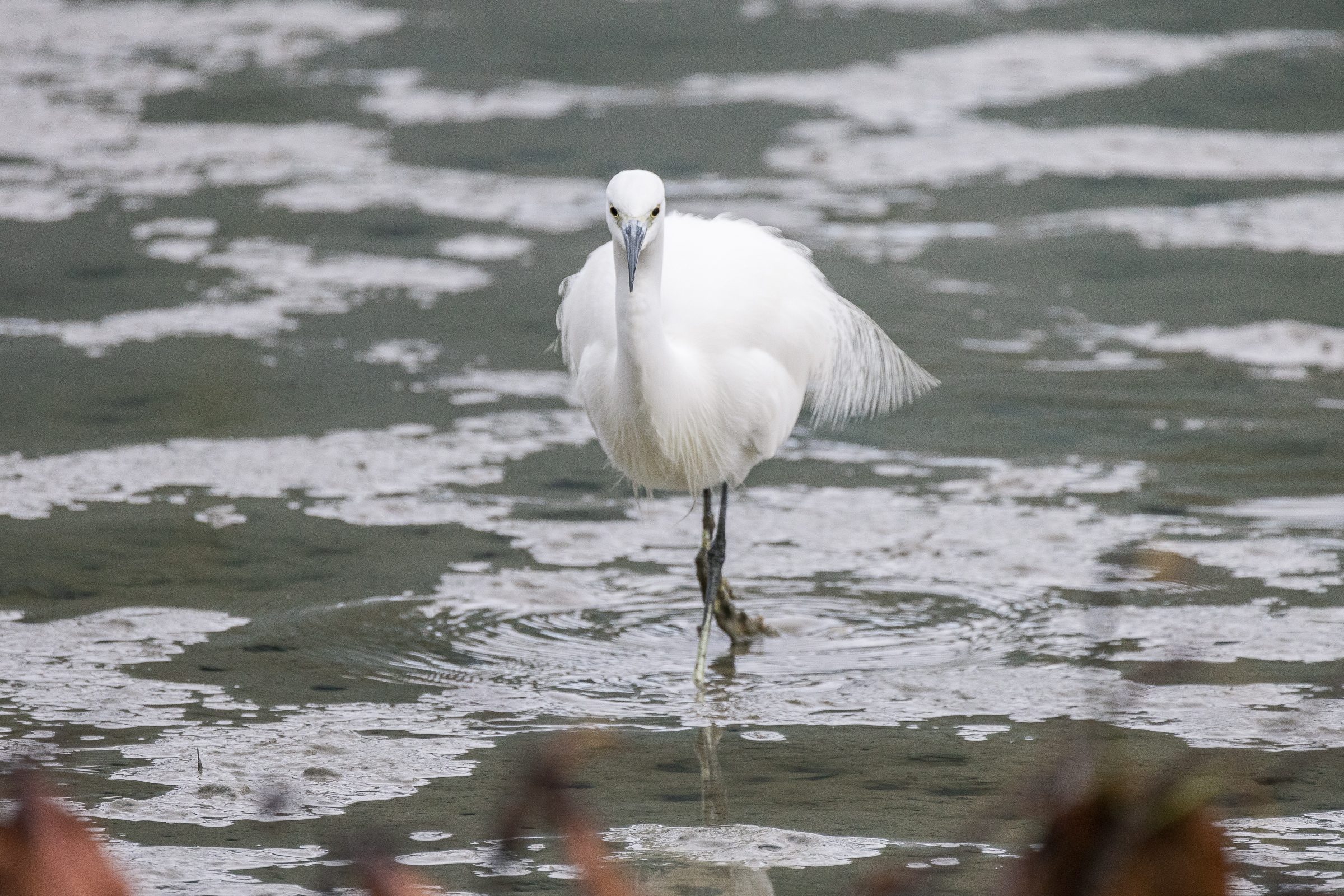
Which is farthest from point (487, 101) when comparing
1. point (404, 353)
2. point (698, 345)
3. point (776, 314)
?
point (698, 345)

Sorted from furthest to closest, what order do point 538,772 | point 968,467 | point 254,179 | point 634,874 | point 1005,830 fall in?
point 254,179 < point 968,467 < point 1005,830 < point 634,874 < point 538,772

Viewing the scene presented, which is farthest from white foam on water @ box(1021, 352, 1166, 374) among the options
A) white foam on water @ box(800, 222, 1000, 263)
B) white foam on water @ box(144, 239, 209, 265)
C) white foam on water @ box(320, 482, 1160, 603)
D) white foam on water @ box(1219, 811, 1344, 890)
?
white foam on water @ box(144, 239, 209, 265)

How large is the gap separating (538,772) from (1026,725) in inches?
117

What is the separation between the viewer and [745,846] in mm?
3029

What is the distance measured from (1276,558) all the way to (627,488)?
2115mm

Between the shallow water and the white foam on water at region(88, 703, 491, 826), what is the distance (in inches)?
0.6

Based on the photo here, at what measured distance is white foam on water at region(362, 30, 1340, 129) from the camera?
31.1 ft

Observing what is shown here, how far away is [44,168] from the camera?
8648mm

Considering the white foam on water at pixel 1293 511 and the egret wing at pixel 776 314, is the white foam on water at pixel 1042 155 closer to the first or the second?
the egret wing at pixel 776 314

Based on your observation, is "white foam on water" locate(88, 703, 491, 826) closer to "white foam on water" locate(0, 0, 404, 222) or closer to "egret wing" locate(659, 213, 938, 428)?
"egret wing" locate(659, 213, 938, 428)

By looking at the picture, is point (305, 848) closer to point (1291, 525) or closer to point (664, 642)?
point (664, 642)

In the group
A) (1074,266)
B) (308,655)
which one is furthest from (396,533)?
(1074,266)

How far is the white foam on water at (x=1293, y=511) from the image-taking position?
4.87 m

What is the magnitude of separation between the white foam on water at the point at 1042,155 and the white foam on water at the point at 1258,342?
2040 millimetres
